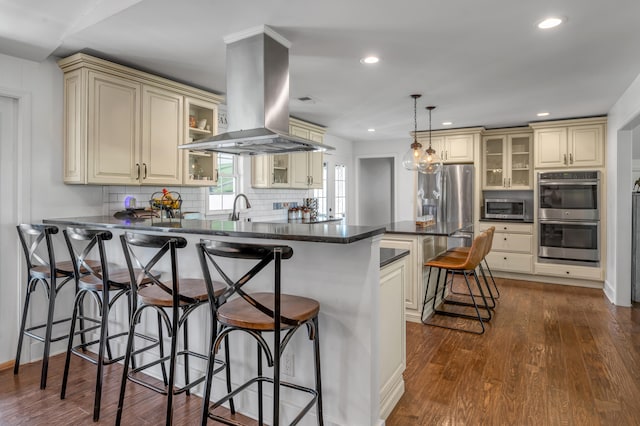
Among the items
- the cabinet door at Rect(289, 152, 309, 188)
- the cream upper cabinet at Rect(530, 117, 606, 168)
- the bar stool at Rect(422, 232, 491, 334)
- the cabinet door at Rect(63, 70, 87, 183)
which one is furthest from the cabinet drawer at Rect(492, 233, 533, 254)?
the cabinet door at Rect(63, 70, 87, 183)

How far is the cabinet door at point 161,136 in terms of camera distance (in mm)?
3281

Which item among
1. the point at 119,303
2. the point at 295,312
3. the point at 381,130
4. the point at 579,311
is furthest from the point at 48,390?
the point at 381,130

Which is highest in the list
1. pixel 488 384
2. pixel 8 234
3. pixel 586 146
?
pixel 586 146

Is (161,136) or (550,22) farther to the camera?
(161,136)

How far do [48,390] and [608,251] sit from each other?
616 cm

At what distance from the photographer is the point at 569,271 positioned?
542cm

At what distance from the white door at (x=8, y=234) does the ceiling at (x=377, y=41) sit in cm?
50

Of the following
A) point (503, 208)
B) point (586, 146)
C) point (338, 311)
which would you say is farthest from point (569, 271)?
point (338, 311)

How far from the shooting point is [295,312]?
175cm

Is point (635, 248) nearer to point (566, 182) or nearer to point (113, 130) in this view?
point (566, 182)

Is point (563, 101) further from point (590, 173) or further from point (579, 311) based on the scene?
point (579, 311)

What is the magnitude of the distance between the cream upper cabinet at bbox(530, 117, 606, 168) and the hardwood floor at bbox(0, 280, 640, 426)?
8.04 ft

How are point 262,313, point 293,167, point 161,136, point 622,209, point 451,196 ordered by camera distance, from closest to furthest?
→ point 262,313
point 161,136
point 622,209
point 293,167
point 451,196

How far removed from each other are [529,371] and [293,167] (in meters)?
3.73
